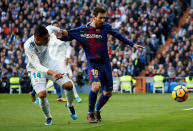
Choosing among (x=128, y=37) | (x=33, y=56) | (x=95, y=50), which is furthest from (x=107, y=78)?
(x=128, y=37)

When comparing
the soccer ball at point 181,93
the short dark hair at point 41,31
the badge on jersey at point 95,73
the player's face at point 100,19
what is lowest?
the soccer ball at point 181,93

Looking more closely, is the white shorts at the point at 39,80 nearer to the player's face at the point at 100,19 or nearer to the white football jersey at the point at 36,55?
the white football jersey at the point at 36,55

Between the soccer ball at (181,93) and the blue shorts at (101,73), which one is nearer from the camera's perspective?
the blue shorts at (101,73)

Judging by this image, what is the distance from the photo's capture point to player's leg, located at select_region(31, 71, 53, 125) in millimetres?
8836

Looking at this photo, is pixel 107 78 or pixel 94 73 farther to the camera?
pixel 107 78

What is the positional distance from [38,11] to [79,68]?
6785 millimetres

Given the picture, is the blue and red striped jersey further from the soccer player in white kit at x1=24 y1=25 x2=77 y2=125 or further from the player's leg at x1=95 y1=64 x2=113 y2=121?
the soccer player in white kit at x1=24 y1=25 x2=77 y2=125

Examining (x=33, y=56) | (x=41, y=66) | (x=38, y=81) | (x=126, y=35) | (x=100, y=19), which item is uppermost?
(x=126, y=35)

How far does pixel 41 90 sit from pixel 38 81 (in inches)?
8.4

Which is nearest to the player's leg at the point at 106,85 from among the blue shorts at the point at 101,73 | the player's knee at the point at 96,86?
the blue shorts at the point at 101,73

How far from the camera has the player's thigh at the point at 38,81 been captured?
892 centimetres

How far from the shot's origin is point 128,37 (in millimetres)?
28109

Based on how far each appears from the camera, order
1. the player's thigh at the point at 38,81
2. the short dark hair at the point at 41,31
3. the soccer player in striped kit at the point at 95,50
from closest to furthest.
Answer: the short dark hair at the point at 41,31 → the player's thigh at the point at 38,81 → the soccer player in striped kit at the point at 95,50

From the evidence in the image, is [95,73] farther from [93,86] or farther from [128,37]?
[128,37]
